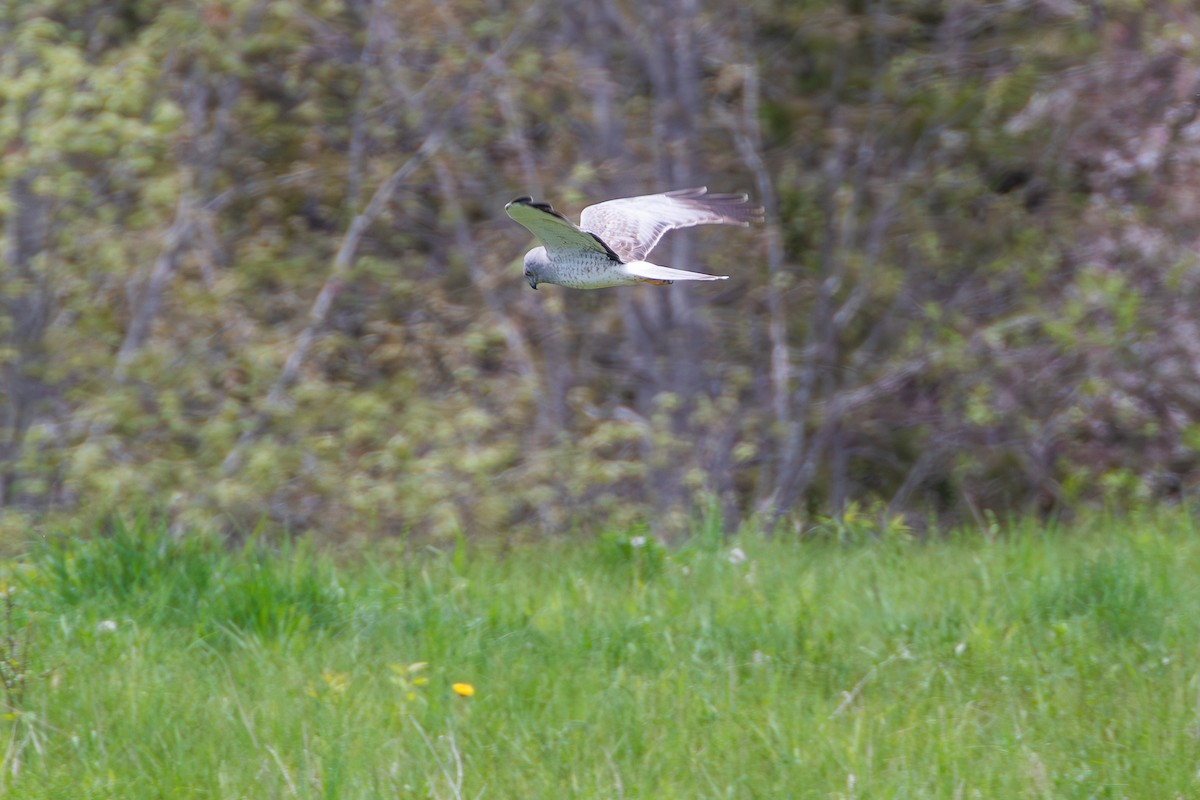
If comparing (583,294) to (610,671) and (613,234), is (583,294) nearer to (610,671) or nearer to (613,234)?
(613,234)

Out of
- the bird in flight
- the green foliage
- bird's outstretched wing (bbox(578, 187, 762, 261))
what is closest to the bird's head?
the bird in flight

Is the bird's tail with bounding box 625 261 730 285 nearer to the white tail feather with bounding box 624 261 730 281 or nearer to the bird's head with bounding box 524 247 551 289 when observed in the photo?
the white tail feather with bounding box 624 261 730 281

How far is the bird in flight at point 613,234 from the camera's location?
12.4 feet

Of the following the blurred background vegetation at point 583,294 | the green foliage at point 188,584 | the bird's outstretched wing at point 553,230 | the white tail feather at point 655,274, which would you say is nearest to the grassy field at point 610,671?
the green foliage at point 188,584

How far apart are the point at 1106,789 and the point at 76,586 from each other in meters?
2.97

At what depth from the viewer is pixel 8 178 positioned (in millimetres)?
7492

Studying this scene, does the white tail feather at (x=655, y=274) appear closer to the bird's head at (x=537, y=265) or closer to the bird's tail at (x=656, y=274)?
the bird's tail at (x=656, y=274)

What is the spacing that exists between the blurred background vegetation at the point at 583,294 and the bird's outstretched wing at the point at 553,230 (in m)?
3.58

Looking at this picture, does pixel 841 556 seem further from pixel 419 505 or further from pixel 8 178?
pixel 8 178

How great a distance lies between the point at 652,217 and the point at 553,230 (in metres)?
1.36

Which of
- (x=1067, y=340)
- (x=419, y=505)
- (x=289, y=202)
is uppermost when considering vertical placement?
(x=289, y=202)

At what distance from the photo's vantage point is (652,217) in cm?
520

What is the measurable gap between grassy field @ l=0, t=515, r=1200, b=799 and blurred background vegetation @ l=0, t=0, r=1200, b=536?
129 inches

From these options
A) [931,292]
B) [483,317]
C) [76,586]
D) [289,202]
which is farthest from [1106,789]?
[289,202]
